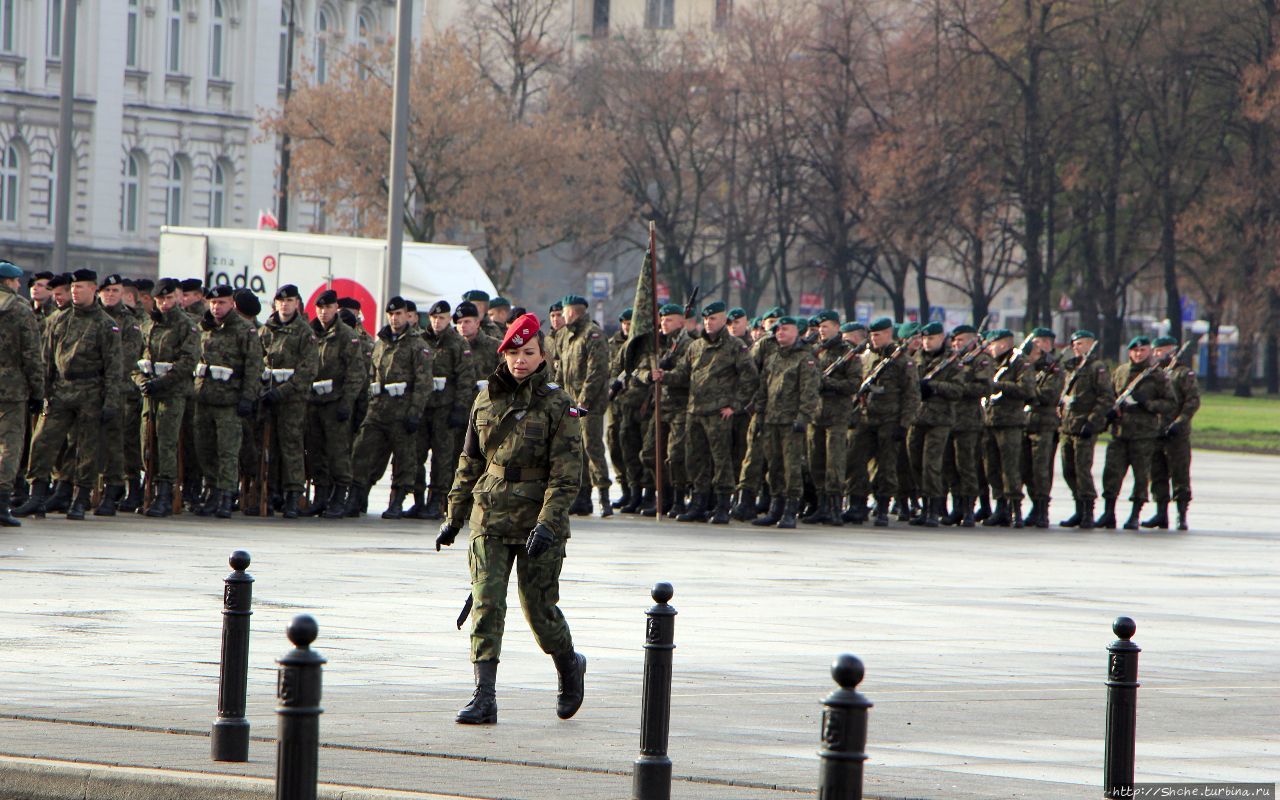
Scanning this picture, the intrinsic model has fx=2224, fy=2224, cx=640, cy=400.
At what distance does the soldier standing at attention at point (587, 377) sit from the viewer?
21.5 meters

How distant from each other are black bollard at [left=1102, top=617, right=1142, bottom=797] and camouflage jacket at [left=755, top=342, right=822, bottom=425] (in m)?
13.5

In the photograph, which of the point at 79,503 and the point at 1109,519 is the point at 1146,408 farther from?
the point at 79,503

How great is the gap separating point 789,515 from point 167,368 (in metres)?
6.12

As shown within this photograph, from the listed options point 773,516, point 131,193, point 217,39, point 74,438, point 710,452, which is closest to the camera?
point 74,438

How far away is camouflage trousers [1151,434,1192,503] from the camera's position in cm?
2327

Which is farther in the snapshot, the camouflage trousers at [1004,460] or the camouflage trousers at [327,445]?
the camouflage trousers at [1004,460]

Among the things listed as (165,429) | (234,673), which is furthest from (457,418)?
(234,673)

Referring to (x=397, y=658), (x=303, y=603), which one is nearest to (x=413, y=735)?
(x=397, y=658)

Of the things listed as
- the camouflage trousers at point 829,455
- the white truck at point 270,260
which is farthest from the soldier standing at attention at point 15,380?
the white truck at point 270,260

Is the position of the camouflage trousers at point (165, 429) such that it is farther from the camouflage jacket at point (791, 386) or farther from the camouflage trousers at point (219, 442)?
the camouflage jacket at point (791, 386)

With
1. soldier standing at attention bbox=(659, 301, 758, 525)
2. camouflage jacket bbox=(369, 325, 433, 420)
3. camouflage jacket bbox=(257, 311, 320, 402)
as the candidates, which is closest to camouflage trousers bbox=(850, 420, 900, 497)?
soldier standing at attention bbox=(659, 301, 758, 525)

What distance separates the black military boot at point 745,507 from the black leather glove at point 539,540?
12.6 meters

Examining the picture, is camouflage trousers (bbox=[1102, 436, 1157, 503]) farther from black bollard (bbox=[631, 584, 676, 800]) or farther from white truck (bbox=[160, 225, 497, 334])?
black bollard (bbox=[631, 584, 676, 800])

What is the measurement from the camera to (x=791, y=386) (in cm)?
2114
